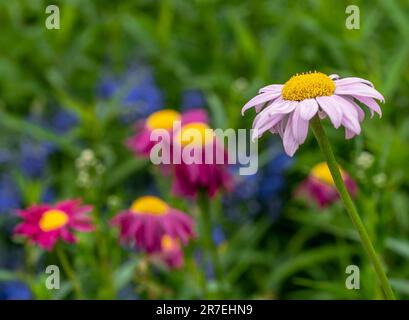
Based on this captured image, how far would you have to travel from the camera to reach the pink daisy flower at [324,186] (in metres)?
1.61

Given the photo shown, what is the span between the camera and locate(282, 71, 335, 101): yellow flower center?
884 mm

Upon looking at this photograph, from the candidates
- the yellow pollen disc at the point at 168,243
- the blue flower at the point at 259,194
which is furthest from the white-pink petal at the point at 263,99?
the blue flower at the point at 259,194

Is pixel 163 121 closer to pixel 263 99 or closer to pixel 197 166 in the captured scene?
pixel 197 166

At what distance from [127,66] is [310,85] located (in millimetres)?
1667

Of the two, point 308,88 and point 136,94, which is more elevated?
point 136,94

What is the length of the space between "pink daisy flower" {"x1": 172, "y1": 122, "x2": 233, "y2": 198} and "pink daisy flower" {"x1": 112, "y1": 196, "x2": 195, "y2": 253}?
45 mm

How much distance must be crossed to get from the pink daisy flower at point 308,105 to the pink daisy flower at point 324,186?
69 cm

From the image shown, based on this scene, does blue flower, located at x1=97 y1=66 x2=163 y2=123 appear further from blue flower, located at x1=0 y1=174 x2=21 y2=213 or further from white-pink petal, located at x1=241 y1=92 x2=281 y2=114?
white-pink petal, located at x1=241 y1=92 x2=281 y2=114

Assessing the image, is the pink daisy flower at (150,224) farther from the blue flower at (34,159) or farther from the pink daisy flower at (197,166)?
the blue flower at (34,159)

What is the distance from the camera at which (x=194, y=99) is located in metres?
2.25

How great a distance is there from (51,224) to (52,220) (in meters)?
0.01

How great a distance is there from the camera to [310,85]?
0.89m

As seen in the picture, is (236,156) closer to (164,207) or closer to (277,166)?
(277,166)

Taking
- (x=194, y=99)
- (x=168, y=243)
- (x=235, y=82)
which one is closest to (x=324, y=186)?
(x=168, y=243)
